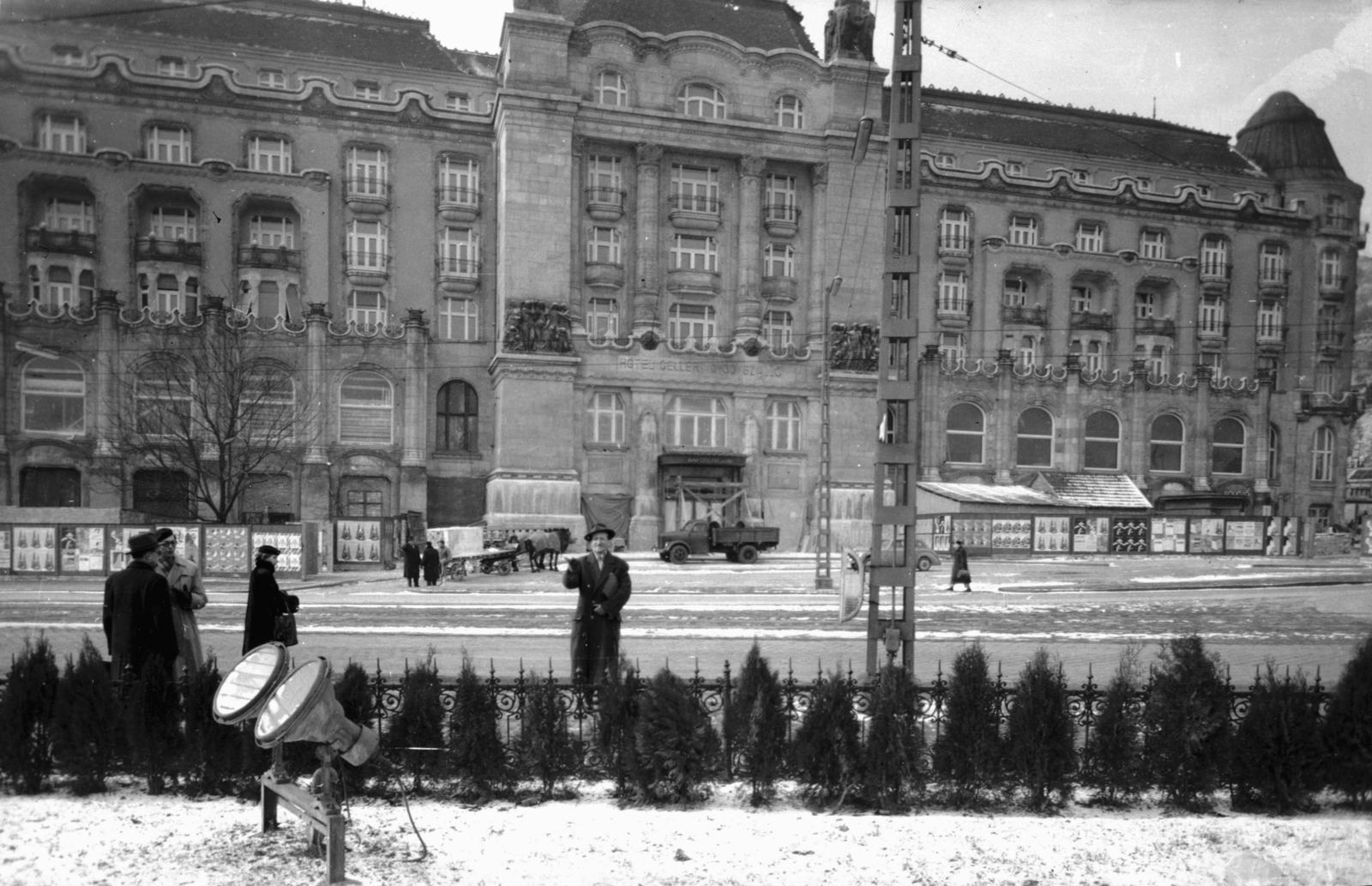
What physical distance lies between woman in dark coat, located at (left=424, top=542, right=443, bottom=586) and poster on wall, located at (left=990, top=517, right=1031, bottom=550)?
17.4 m

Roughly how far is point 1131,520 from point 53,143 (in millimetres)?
24744

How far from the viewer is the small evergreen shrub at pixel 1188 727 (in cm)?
495

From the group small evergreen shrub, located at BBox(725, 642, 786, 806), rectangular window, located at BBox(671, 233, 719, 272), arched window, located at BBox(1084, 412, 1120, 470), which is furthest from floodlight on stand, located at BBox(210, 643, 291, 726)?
arched window, located at BBox(1084, 412, 1120, 470)

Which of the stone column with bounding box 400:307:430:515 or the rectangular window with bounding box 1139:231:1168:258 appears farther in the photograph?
the stone column with bounding box 400:307:430:515

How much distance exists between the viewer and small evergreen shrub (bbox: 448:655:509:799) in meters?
4.89

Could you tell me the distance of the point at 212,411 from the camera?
9922mm

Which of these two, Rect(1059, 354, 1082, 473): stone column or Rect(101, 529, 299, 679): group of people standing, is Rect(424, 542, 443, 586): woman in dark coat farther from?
Rect(1059, 354, 1082, 473): stone column

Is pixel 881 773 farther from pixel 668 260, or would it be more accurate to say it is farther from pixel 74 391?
pixel 668 260

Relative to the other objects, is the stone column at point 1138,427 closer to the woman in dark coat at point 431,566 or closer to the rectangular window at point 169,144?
the woman in dark coat at point 431,566

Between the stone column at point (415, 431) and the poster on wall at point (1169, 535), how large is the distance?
18.9 meters

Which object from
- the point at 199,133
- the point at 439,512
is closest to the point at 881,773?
the point at 199,133

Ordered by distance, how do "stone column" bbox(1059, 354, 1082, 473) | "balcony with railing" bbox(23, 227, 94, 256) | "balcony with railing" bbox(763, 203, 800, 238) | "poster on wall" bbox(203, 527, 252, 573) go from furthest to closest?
1. "stone column" bbox(1059, 354, 1082, 473)
2. "balcony with railing" bbox(763, 203, 800, 238)
3. "poster on wall" bbox(203, 527, 252, 573)
4. "balcony with railing" bbox(23, 227, 94, 256)

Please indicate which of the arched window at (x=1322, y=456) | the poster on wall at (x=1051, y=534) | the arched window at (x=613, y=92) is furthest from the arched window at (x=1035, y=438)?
the arched window at (x=613, y=92)

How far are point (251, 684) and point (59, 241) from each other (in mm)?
5825
